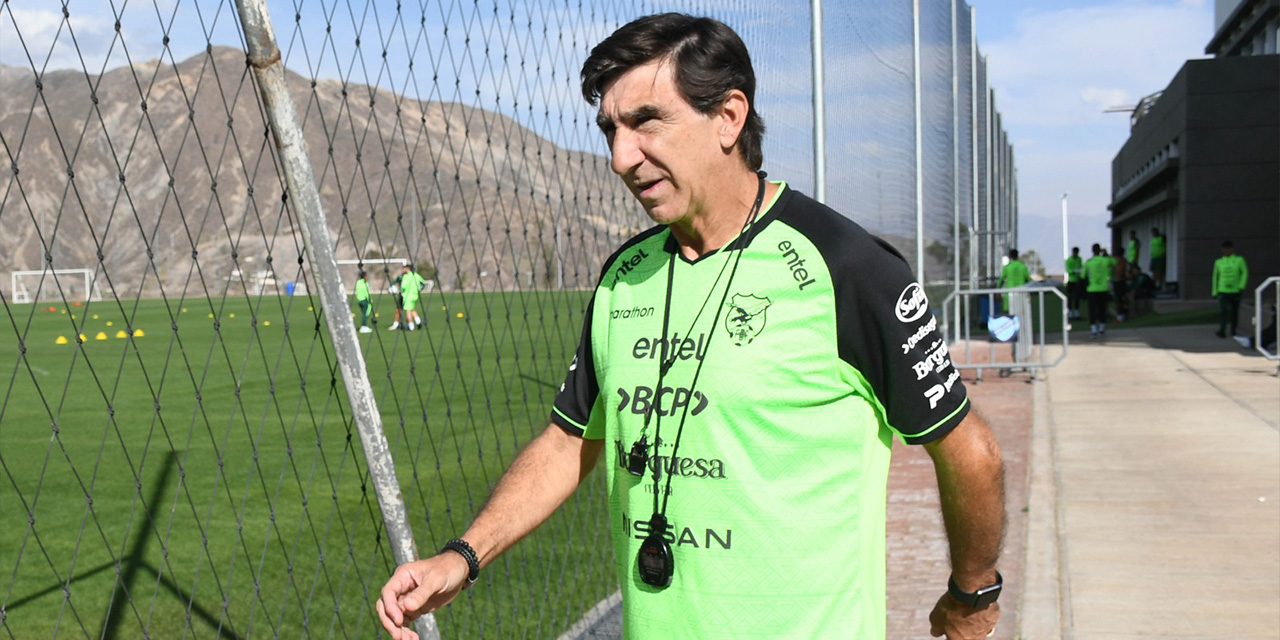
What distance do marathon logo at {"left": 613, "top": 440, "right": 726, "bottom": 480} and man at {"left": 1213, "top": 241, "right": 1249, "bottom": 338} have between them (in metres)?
17.8

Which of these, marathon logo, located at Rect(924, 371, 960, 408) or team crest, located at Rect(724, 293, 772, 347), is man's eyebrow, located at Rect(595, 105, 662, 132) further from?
marathon logo, located at Rect(924, 371, 960, 408)

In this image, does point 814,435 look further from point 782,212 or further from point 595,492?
point 595,492

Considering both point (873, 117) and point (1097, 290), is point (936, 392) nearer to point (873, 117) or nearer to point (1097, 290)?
point (873, 117)

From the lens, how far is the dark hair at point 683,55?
1.97 meters

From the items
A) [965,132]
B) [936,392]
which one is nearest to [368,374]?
[936,392]

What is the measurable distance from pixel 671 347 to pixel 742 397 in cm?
16

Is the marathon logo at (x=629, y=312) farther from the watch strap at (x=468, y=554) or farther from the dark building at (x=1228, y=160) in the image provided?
the dark building at (x=1228, y=160)

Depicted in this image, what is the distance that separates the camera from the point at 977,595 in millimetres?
2082

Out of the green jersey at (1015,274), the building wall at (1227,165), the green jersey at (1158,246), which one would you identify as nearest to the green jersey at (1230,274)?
the green jersey at (1015,274)

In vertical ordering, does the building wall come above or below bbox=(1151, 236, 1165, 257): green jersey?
above

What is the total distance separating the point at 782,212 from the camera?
202 cm

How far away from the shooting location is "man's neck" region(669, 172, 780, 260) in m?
2.00

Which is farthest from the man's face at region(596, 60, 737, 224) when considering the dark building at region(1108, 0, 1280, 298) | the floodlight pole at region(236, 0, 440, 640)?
the dark building at region(1108, 0, 1280, 298)

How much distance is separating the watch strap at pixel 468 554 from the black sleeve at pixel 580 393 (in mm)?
313
